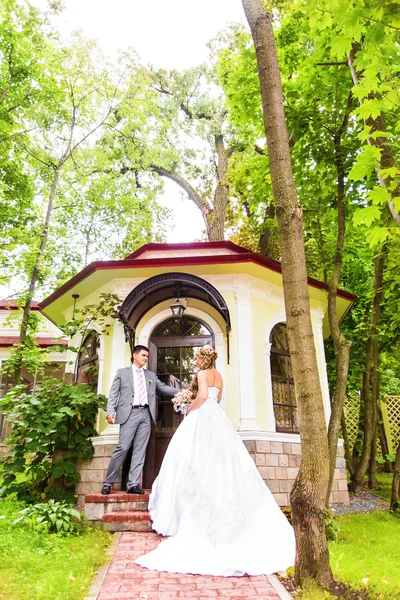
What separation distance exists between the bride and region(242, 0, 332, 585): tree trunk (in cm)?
50

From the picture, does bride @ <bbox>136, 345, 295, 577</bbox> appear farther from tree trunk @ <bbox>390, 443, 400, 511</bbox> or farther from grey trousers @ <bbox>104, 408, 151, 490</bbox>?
tree trunk @ <bbox>390, 443, 400, 511</bbox>

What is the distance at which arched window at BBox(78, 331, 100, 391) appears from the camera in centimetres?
800

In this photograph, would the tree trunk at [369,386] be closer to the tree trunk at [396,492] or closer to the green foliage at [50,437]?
the tree trunk at [396,492]

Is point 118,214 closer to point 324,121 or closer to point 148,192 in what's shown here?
point 148,192

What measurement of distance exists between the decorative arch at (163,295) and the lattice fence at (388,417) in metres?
5.02

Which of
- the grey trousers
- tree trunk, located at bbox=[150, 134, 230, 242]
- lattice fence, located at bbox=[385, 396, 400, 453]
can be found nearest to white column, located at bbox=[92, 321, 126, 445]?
the grey trousers

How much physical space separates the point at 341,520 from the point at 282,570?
3.06 meters

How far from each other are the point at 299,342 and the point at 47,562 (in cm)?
290

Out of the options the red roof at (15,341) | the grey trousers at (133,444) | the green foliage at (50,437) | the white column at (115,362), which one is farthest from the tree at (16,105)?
the grey trousers at (133,444)

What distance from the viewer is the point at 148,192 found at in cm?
1992

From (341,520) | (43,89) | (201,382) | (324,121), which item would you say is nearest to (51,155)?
(43,89)

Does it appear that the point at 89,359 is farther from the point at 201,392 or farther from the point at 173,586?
the point at 173,586

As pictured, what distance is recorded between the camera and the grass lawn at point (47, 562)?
122 inches

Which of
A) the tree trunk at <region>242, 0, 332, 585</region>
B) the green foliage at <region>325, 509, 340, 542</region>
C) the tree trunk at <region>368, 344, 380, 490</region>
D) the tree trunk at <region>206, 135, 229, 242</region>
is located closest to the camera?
the tree trunk at <region>242, 0, 332, 585</region>
